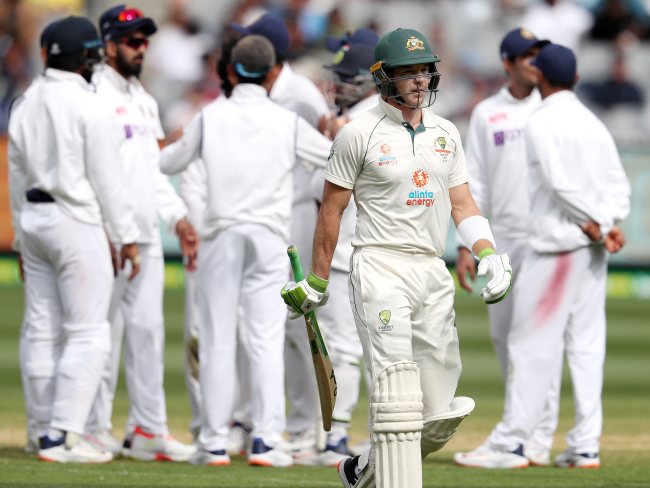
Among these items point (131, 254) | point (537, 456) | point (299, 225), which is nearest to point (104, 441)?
point (131, 254)

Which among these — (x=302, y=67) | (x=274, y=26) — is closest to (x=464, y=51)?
(x=302, y=67)

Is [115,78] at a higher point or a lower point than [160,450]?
higher

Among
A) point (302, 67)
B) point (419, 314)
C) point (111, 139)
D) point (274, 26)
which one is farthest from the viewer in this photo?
point (302, 67)

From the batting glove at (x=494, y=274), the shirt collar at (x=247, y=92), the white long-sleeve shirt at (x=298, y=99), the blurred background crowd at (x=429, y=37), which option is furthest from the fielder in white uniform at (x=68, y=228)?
the blurred background crowd at (x=429, y=37)

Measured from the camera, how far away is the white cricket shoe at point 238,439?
812cm

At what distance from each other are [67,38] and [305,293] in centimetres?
252

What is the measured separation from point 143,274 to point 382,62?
2598 mm

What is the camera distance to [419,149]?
18.1 feet

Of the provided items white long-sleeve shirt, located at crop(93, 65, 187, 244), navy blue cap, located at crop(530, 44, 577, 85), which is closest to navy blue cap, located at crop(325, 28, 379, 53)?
navy blue cap, located at crop(530, 44, 577, 85)

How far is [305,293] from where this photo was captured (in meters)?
5.49

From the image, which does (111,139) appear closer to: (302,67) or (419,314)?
(419,314)

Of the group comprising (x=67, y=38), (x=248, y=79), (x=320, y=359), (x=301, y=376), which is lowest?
(x=301, y=376)

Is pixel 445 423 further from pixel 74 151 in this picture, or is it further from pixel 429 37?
pixel 429 37

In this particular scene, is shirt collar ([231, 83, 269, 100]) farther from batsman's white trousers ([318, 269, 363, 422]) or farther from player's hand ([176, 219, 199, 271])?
batsman's white trousers ([318, 269, 363, 422])
